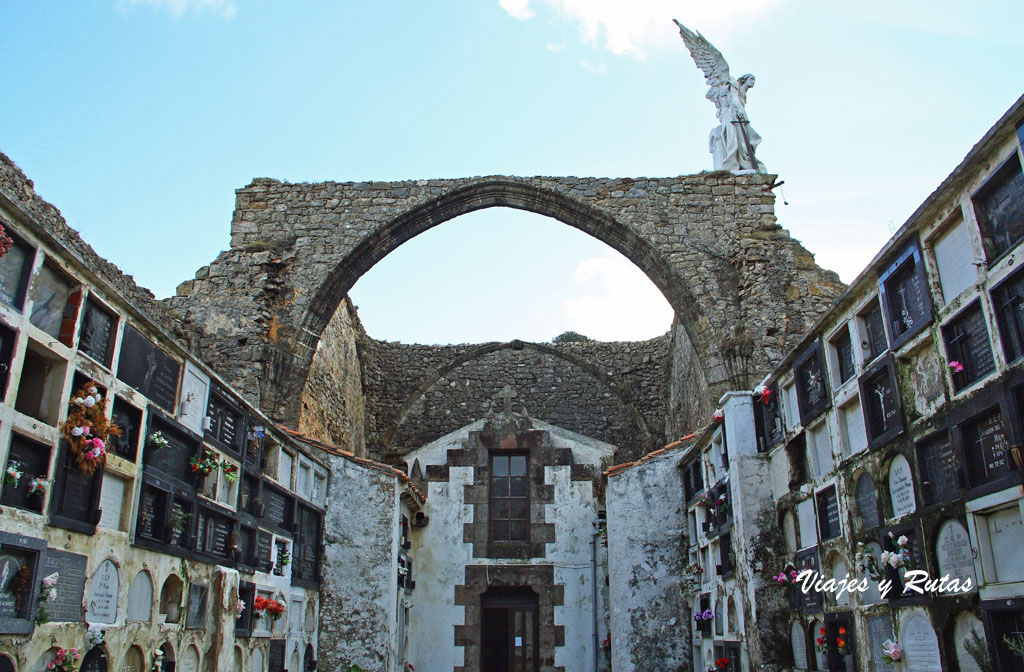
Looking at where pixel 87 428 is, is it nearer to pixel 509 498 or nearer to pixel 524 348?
pixel 509 498

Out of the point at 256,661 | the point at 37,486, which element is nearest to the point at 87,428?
the point at 37,486

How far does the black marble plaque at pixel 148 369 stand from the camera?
536 cm

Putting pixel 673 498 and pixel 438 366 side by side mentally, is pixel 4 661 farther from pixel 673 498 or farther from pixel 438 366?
pixel 438 366

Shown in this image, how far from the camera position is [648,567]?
1027cm

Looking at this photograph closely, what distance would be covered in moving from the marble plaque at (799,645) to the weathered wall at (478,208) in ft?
16.5

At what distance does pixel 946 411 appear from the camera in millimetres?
4340

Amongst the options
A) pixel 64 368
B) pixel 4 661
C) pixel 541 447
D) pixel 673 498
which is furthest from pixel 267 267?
pixel 4 661

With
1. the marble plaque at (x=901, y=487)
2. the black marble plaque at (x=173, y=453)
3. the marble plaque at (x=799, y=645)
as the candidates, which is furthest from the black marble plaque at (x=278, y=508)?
the marble plaque at (x=901, y=487)

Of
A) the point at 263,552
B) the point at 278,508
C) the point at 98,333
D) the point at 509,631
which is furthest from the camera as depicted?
the point at 509,631

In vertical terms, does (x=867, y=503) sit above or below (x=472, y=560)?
below

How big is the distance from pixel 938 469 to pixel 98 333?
16.0 feet

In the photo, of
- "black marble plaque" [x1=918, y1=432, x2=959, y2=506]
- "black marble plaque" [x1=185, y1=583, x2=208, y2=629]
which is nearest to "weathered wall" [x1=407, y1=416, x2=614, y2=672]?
"black marble plaque" [x1=185, y1=583, x2=208, y2=629]

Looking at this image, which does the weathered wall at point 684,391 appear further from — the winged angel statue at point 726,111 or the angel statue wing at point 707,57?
the angel statue wing at point 707,57

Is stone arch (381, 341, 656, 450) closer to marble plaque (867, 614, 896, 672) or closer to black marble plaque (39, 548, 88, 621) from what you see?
marble plaque (867, 614, 896, 672)
